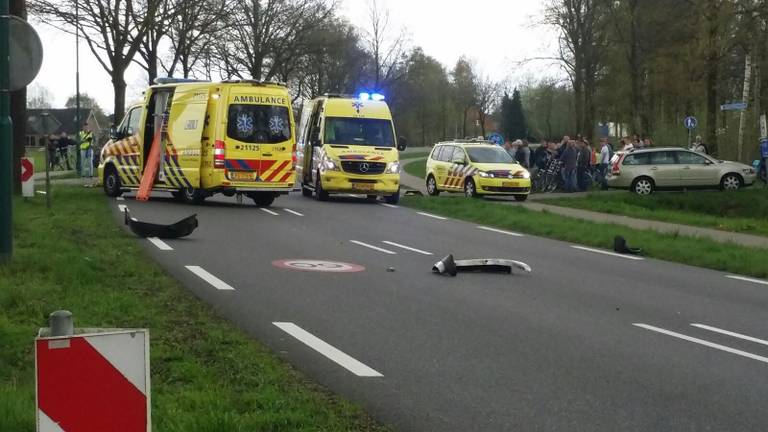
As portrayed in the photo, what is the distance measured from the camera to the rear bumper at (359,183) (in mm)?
26355

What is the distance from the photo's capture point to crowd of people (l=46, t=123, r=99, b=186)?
38.1m

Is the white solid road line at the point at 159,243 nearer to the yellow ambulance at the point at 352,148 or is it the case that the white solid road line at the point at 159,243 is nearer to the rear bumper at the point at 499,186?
the yellow ambulance at the point at 352,148

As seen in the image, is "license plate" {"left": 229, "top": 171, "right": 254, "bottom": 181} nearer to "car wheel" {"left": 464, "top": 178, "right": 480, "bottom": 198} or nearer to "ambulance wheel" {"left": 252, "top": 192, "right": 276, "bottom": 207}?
"ambulance wheel" {"left": 252, "top": 192, "right": 276, "bottom": 207}

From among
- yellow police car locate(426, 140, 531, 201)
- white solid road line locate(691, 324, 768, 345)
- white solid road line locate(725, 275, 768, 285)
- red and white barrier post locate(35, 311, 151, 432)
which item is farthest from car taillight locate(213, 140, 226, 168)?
red and white barrier post locate(35, 311, 151, 432)

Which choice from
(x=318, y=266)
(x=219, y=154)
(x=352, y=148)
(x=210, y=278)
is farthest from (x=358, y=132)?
(x=210, y=278)

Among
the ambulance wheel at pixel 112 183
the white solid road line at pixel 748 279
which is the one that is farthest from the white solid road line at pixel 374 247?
the ambulance wheel at pixel 112 183

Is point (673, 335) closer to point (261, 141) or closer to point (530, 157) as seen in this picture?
point (261, 141)

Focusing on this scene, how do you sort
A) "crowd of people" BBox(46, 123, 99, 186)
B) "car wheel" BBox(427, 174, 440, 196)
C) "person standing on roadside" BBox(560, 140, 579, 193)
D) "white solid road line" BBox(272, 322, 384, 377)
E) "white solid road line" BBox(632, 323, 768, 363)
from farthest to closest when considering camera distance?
1. "crowd of people" BBox(46, 123, 99, 186)
2. "person standing on roadside" BBox(560, 140, 579, 193)
3. "car wheel" BBox(427, 174, 440, 196)
4. "white solid road line" BBox(632, 323, 768, 363)
5. "white solid road line" BBox(272, 322, 384, 377)

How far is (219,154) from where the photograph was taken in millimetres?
23156

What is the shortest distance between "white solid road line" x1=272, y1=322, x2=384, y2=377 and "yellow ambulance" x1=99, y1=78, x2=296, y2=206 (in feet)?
48.8

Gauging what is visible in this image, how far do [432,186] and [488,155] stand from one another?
8.31ft

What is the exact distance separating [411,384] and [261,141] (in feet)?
57.3

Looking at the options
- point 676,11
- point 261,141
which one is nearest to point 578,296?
point 261,141

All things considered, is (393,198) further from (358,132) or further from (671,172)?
(671,172)
